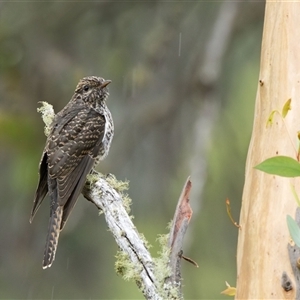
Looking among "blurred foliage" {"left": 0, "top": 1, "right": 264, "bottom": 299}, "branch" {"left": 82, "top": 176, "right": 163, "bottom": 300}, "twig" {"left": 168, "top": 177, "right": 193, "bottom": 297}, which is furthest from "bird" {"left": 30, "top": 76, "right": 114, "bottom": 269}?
"twig" {"left": 168, "top": 177, "right": 193, "bottom": 297}

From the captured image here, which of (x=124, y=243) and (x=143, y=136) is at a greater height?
(x=143, y=136)

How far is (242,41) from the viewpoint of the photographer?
7430 millimetres

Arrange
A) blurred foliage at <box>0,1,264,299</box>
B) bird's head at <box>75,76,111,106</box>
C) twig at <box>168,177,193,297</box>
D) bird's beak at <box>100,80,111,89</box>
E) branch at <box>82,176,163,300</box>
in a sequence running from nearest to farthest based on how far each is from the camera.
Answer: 1. twig at <box>168,177,193,297</box>
2. branch at <box>82,176,163,300</box>
3. bird's beak at <box>100,80,111,89</box>
4. bird's head at <box>75,76,111,106</box>
5. blurred foliage at <box>0,1,264,299</box>

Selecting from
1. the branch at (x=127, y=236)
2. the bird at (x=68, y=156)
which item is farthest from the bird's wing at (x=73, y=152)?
the branch at (x=127, y=236)

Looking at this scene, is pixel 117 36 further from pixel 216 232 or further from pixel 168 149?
pixel 216 232

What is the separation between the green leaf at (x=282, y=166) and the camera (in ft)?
6.95

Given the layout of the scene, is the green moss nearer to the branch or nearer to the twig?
the branch

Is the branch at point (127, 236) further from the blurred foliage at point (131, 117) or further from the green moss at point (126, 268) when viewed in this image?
the blurred foliage at point (131, 117)

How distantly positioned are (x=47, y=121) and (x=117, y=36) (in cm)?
230

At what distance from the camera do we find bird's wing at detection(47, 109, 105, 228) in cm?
468

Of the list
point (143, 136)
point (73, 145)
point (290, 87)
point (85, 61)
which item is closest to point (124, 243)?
point (290, 87)

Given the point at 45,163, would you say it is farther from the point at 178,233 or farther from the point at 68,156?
the point at 178,233

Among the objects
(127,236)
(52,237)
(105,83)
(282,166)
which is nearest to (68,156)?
(52,237)

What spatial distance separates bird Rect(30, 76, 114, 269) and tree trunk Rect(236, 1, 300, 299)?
1.81m
